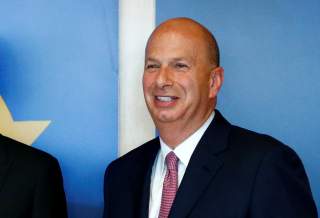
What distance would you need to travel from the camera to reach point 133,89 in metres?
2.05

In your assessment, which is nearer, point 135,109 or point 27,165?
point 27,165

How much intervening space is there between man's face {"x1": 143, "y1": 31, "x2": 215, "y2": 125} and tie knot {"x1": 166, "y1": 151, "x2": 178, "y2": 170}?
0.11m

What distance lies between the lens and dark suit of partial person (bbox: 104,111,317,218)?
1.39m

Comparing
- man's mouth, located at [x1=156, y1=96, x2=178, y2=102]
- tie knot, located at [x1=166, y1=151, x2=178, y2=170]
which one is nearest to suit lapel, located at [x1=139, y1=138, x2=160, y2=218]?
tie knot, located at [x1=166, y1=151, x2=178, y2=170]

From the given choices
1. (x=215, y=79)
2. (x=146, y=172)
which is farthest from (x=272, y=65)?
(x=146, y=172)

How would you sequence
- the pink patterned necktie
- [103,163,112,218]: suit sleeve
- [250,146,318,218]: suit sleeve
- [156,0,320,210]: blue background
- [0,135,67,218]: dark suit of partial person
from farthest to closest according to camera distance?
1. [156,0,320,210]: blue background
2. [103,163,112,218]: suit sleeve
3. [0,135,67,218]: dark suit of partial person
4. the pink patterned necktie
5. [250,146,318,218]: suit sleeve

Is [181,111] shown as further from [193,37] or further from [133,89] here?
[133,89]

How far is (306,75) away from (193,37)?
0.61m

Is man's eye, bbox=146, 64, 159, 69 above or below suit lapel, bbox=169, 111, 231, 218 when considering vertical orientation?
above

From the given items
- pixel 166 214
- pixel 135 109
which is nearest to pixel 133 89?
pixel 135 109

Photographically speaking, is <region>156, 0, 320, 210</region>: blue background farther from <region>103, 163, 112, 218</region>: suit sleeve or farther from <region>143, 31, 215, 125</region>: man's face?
<region>103, 163, 112, 218</region>: suit sleeve

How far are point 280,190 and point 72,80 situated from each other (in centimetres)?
97

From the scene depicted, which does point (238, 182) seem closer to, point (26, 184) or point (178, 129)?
point (178, 129)

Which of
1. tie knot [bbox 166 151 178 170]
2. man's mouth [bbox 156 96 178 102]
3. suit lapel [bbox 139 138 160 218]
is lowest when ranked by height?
suit lapel [bbox 139 138 160 218]
